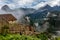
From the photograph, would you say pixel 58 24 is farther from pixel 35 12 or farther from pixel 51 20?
pixel 35 12

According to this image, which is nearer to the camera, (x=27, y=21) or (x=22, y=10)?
(x=27, y=21)

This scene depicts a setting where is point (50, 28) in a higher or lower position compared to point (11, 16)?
lower

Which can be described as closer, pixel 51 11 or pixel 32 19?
pixel 32 19

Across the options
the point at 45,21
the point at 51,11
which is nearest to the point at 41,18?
the point at 45,21

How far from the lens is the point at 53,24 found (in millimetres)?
19938

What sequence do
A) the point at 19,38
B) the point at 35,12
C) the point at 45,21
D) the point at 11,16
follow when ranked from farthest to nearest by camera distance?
the point at 35,12 → the point at 45,21 → the point at 11,16 → the point at 19,38

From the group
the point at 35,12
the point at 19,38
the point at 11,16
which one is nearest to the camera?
the point at 19,38

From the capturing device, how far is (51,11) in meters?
21.8

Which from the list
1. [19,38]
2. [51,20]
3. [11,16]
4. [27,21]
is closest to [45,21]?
[51,20]

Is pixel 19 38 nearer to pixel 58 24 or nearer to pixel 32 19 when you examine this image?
pixel 32 19

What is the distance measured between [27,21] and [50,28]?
2.16 m

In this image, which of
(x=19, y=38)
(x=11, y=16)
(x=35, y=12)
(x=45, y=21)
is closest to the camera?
(x=19, y=38)

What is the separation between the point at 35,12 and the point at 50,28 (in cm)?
293

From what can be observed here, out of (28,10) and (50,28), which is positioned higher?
(28,10)
